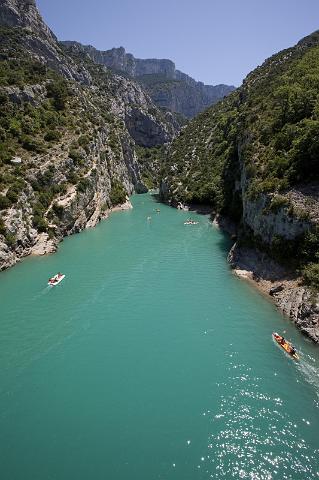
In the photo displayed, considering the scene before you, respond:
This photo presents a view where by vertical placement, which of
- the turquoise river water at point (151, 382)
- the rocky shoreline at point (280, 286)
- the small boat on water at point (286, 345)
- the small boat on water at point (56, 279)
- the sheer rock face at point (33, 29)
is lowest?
the small boat on water at point (56, 279)

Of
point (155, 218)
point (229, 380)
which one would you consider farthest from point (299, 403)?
point (155, 218)

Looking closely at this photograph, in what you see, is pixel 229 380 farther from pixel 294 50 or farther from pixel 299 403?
pixel 294 50

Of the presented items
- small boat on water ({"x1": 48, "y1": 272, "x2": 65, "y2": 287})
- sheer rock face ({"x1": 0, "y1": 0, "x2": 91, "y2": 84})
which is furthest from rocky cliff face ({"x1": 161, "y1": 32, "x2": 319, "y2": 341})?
sheer rock face ({"x1": 0, "y1": 0, "x2": 91, "y2": 84})

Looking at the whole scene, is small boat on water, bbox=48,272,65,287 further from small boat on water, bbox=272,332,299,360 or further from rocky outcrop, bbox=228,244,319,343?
small boat on water, bbox=272,332,299,360

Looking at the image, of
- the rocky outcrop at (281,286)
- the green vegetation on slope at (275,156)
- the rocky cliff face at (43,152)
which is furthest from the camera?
the rocky cliff face at (43,152)

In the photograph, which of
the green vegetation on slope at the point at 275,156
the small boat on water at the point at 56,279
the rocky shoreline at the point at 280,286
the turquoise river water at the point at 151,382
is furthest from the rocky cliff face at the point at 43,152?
the rocky shoreline at the point at 280,286

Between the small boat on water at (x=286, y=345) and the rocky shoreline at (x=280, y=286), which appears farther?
the rocky shoreline at (x=280, y=286)

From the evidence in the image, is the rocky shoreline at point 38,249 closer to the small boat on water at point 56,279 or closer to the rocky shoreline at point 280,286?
the small boat on water at point 56,279
